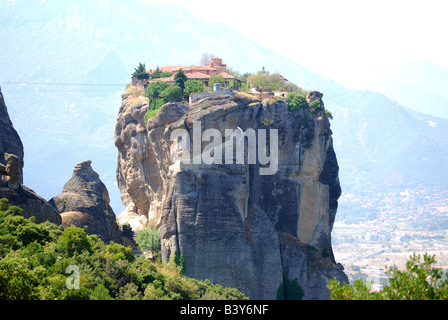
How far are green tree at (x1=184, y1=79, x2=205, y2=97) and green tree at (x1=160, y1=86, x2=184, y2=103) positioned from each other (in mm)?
718

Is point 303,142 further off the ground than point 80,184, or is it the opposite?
point 303,142

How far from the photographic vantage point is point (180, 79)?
75312 mm

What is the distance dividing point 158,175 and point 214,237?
14.5 meters

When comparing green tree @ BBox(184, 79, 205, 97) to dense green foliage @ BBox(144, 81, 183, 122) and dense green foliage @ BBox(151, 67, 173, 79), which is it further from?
dense green foliage @ BBox(151, 67, 173, 79)

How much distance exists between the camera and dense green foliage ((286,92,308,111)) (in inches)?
2751

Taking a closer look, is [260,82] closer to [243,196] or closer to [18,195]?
[243,196]

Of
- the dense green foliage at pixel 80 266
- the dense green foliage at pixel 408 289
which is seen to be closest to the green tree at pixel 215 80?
the dense green foliage at pixel 80 266

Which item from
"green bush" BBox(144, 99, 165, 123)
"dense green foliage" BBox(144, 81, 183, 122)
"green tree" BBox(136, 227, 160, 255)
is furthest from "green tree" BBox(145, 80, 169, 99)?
"green tree" BBox(136, 227, 160, 255)

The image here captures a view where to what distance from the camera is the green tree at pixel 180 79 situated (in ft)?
246

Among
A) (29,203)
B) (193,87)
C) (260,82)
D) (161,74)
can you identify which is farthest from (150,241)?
(161,74)
